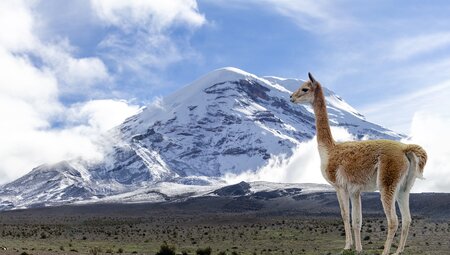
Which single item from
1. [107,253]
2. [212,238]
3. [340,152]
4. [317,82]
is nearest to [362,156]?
[340,152]

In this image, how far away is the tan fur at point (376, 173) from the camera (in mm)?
10977

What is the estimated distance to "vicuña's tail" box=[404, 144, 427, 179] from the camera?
11156mm

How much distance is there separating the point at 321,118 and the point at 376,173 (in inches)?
78.7

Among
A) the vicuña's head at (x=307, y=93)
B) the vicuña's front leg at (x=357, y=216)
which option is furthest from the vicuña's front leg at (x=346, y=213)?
the vicuña's head at (x=307, y=93)

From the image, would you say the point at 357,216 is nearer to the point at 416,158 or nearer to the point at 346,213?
the point at 346,213

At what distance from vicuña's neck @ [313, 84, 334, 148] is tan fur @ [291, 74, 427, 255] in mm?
412

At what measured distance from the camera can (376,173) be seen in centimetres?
1134

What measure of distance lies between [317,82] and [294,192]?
570 ft

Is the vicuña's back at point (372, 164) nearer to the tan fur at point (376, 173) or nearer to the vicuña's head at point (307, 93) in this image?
the tan fur at point (376, 173)

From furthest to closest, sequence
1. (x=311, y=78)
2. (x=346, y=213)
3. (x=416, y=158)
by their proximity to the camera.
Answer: (x=311, y=78), (x=346, y=213), (x=416, y=158)

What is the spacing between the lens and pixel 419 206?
108375mm

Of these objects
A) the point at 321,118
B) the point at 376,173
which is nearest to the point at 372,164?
the point at 376,173

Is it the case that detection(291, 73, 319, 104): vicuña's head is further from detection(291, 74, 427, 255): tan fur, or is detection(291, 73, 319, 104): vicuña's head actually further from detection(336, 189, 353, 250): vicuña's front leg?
detection(336, 189, 353, 250): vicuña's front leg

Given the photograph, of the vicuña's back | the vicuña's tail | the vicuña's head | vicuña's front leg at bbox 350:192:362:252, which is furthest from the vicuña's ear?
vicuña's front leg at bbox 350:192:362:252
